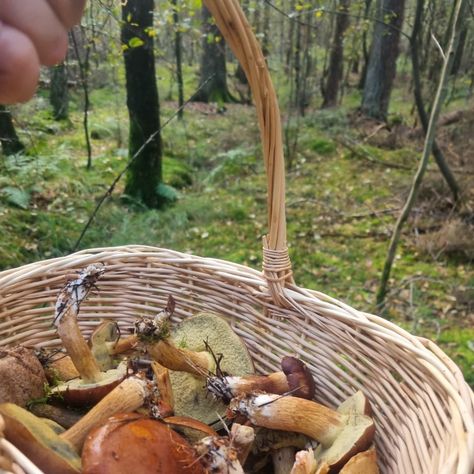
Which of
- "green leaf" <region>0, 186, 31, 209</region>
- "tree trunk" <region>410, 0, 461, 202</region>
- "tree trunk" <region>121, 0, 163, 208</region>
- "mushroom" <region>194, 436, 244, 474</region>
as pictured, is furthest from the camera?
"tree trunk" <region>121, 0, 163, 208</region>

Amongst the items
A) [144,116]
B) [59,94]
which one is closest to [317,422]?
[144,116]

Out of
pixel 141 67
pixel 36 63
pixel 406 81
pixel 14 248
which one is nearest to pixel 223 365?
pixel 36 63

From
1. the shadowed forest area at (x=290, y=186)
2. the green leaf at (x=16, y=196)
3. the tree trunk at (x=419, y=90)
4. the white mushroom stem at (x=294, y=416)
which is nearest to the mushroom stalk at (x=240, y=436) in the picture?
the white mushroom stem at (x=294, y=416)

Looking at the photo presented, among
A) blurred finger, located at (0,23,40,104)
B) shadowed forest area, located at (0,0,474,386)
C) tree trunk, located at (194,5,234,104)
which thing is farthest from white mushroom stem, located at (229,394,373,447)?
tree trunk, located at (194,5,234,104)

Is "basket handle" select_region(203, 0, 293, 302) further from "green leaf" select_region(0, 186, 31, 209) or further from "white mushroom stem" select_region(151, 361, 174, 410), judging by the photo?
"green leaf" select_region(0, 186, 31, 209)

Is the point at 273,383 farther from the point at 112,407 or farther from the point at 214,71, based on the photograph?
the point at 214,71

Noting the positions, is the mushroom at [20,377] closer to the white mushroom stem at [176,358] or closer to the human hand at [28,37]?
the white mushroom stem at [176,358]

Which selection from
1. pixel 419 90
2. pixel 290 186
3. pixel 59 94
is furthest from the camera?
pixel 59 94

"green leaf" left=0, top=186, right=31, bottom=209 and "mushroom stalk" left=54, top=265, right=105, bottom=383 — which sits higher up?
"mushroom stalk" left=54, top=265, right=105, bottom=383

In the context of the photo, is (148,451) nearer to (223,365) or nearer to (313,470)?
(313,470)
